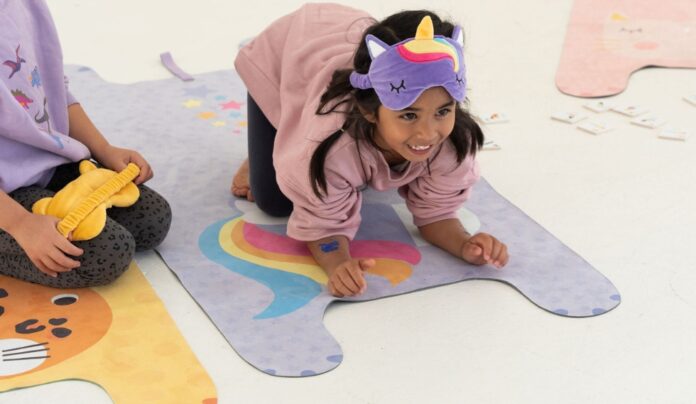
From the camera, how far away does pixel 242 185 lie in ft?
5.88

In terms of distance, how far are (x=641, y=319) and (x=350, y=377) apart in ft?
1.46

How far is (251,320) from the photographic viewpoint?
4.72ft

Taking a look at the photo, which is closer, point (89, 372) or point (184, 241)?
point (89, 372)

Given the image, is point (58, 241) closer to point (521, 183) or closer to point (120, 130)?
point (120, 130)

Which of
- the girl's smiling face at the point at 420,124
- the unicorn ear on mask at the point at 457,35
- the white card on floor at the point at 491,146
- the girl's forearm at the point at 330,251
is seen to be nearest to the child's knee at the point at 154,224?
the girl's forearm at the point at 330,251

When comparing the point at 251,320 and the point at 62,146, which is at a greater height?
the point at 62,146

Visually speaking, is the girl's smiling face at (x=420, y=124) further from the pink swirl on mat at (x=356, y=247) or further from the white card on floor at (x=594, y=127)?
the white card on floor at (x=594, y=127)

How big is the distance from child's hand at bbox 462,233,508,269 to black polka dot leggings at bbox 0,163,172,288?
1.57ft

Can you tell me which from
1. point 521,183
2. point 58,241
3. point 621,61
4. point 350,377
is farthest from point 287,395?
point 621,61

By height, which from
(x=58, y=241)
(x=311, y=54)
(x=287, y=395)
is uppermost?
(x=311, y=54)

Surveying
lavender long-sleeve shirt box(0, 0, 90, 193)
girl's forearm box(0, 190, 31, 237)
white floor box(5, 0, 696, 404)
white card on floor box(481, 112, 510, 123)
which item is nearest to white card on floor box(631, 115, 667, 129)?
white floor box(5, 0, 696, 404)

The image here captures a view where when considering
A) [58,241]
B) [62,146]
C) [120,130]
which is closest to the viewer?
[58,241]

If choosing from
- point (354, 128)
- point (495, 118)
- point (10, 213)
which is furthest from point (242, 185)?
point (495, 118)

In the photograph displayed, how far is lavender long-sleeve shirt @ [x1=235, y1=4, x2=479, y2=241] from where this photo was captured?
59.6 inches
